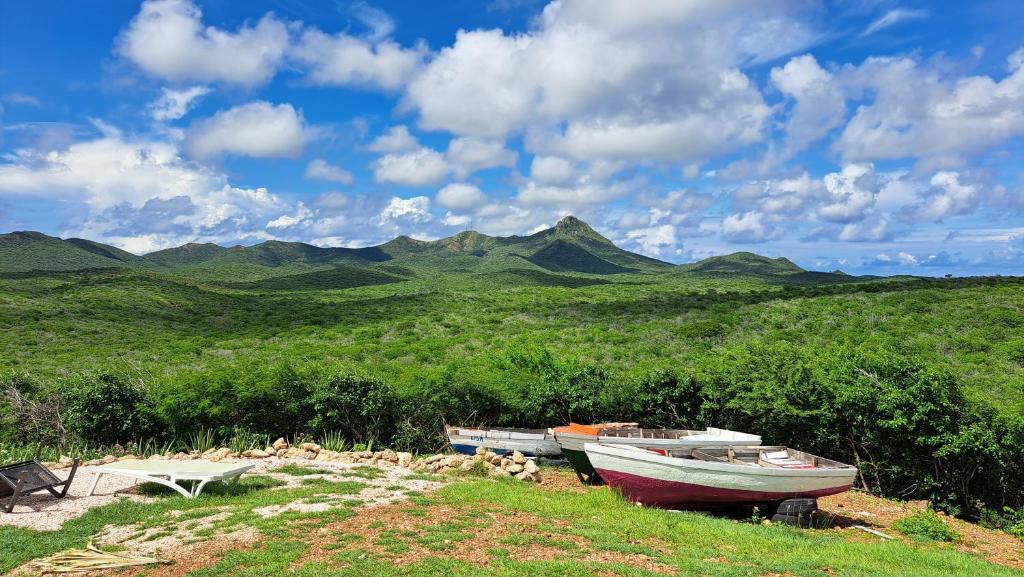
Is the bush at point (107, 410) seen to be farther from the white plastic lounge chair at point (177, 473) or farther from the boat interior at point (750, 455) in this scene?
the boat interior at point (750, 455)

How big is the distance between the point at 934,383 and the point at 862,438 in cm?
194

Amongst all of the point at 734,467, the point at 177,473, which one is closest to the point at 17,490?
the point at 177,473

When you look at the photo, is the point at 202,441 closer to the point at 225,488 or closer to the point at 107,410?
the point at 107,410

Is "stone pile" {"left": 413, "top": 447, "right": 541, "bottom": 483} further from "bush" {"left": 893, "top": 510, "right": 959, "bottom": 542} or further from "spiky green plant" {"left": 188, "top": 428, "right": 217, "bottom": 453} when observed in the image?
"bush" {"left": 893, "top": 510, "right": 959, "bottom": 542}

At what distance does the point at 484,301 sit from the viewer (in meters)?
60.6

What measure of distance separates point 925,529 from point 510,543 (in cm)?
767

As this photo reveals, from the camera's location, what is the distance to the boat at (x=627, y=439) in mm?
12633

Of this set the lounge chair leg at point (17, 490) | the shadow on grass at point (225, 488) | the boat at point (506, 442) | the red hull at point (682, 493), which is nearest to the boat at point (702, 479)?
the red hull at point (682, 493)

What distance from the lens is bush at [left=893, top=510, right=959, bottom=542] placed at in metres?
10.6

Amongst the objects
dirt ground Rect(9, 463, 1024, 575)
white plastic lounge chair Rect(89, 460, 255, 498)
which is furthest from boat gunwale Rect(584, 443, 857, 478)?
white plastic lounge chair Rect(89, 460, 255, 498)

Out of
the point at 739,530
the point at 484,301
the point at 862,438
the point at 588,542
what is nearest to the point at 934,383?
the point at 862,438

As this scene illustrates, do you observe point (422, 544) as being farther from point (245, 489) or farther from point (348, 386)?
point (348, 386)

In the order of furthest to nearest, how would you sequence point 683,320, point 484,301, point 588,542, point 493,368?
point 484,301, point 683,320, point 493,368, point 588,542

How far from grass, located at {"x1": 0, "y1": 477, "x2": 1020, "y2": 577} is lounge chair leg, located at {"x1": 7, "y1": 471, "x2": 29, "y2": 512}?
893 mm
